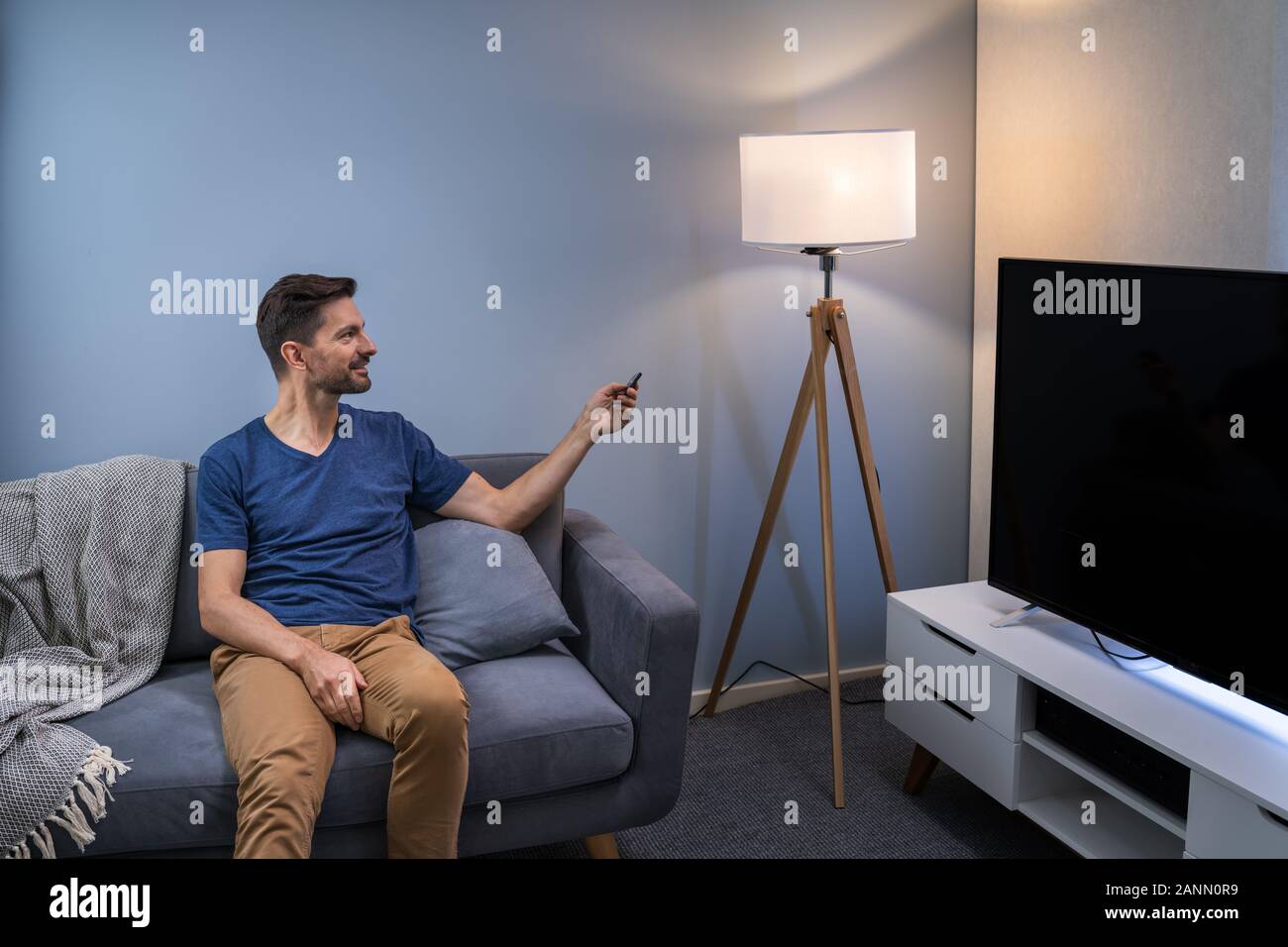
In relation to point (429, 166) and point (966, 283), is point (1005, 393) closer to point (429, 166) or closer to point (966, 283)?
point (966, 283)

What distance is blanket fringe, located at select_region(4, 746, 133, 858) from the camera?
1846mm

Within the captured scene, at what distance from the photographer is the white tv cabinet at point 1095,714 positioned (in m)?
1.79

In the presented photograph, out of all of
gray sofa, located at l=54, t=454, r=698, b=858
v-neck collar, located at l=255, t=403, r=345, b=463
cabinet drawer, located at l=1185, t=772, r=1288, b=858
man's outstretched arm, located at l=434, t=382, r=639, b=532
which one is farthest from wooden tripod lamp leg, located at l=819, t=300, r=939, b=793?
v-neck collar, located at l=255, t=403, r=345, b=463

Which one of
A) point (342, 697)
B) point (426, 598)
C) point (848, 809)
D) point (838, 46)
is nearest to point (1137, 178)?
point (838, 46)

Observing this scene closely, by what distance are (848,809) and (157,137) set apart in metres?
2.24

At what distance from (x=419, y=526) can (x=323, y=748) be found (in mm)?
715

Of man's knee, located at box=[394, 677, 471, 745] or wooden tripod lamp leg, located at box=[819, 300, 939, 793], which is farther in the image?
wooden tripod lamp leg, located at box=[819, 300, 939, 793]

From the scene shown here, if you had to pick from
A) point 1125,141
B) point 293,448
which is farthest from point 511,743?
point 1125,141

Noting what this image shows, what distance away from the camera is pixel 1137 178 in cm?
273

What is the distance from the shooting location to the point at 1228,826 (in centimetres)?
178

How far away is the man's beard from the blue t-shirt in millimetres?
106

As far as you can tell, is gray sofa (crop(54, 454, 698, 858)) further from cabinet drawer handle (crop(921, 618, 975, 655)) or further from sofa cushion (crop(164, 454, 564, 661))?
cabinet drawer handle (crop(921, 618, 975, 655))

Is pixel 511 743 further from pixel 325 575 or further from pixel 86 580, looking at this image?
pixel 86 580

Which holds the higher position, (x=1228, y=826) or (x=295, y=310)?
(x=295, y=310)
